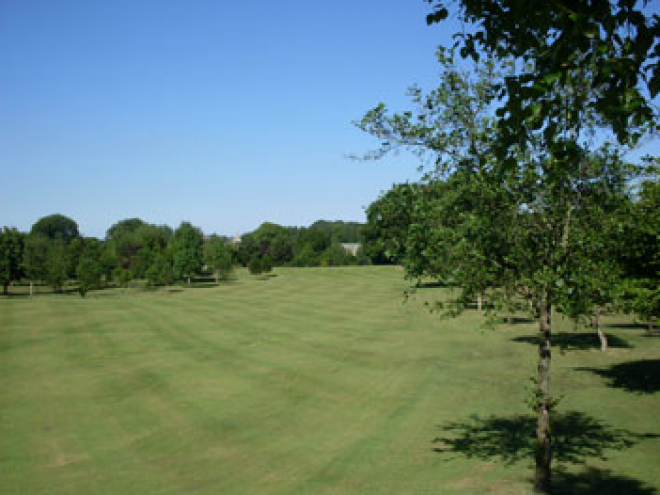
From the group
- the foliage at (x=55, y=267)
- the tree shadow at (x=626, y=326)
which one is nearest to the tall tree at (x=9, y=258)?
the foliage at (x=55, y=267)

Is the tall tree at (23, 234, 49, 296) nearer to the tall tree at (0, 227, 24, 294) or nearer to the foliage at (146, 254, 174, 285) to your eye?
the tall tree at (0, 227, 24, 294)

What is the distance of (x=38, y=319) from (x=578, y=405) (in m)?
51.5

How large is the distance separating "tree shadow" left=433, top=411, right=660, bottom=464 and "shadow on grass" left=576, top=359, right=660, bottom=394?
685 centimetres

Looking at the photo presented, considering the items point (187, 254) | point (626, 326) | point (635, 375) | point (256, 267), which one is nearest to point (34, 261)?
point (187, 254)

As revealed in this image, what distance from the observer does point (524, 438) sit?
21406 millimetres

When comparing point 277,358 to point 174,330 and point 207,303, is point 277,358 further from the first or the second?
point 207,303

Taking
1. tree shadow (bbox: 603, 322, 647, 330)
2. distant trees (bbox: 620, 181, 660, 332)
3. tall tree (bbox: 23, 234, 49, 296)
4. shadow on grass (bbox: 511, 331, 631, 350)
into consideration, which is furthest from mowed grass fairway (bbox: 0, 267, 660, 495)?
tall tree (bbox: 23, 234, 49, 296)

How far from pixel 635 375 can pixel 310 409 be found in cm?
1960

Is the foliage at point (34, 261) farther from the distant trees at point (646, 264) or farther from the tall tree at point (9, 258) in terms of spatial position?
the distant trees at point (646, 264)

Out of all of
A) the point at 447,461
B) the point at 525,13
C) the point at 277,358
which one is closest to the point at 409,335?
the point at 277,358

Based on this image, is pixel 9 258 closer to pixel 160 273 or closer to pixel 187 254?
pixel 160 273

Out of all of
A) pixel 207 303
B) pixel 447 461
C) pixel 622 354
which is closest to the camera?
pixel 447 461

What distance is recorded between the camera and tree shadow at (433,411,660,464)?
19.8m

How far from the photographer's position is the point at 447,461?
19.4m
